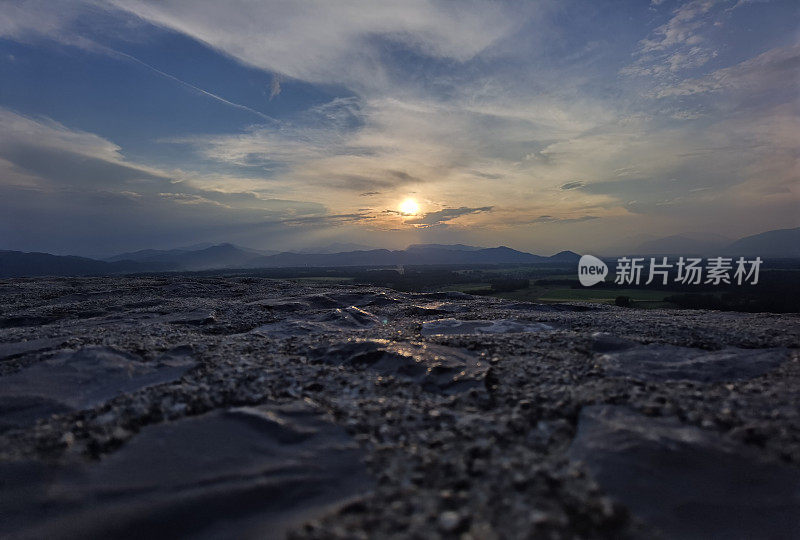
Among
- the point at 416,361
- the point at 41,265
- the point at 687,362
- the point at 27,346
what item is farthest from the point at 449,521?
the point at 41,265

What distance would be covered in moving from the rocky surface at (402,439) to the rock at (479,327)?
186 cm

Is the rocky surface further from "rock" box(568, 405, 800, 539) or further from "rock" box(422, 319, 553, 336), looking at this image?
"rock" box(422, 319, 553, 336)

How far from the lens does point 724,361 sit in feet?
19.3

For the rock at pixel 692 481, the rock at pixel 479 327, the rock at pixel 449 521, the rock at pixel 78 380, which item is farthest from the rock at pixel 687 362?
the rock at pixel 78 380

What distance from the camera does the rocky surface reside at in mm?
2783

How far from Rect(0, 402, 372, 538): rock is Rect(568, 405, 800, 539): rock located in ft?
7.18

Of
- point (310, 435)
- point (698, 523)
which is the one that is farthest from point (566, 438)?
point (310, 435)

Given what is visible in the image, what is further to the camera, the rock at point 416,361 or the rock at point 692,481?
the rock at point 416,361

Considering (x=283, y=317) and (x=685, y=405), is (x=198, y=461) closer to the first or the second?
(x=685, y=405)

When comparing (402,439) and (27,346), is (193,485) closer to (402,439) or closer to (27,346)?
(402,439)

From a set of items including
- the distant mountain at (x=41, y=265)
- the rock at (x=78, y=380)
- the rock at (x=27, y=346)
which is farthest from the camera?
the distant mountain at (x=41, y=265)

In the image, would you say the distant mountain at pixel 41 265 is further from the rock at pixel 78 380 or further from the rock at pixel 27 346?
the rock at pixel 78 380

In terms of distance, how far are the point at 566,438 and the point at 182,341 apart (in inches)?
297

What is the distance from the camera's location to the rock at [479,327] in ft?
30.2
